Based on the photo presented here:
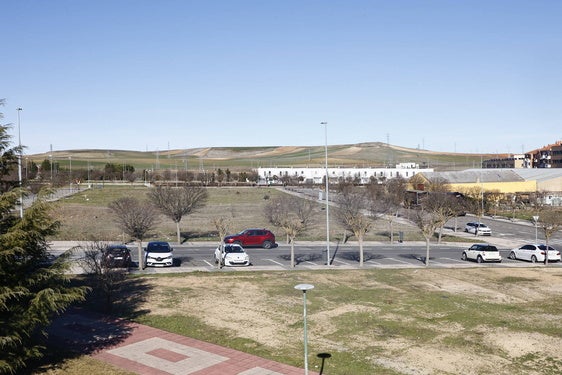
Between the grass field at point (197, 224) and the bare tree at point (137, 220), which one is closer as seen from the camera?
the bare tree at point (137, 220)

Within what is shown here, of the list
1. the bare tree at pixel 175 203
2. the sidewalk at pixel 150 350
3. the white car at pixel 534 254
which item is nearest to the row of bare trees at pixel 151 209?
the bare tree at pixel 175 203

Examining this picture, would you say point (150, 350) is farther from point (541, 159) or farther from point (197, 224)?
point (541, 159)

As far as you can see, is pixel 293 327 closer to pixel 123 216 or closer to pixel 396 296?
pixel 396 296

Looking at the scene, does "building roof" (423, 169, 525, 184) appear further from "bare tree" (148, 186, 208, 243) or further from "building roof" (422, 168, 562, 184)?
"bare tree" (148, 186, 208, 243)

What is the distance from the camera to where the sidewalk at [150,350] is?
15.3 metres

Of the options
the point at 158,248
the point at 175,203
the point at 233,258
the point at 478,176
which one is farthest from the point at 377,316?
the point at 478,176

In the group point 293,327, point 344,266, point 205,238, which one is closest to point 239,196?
point 205,238

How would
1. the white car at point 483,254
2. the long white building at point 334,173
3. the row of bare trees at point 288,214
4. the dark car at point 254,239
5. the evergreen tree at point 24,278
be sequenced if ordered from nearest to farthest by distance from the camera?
the evergreen tree at point 24,278 < the row of bare trees at point 288,214 < the white car at point 483,254 < the dark car at point 254,239 < the long white building at point 334,173

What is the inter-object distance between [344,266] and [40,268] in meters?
20.1

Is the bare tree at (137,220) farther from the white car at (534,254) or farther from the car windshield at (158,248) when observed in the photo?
the white car at (534,254)

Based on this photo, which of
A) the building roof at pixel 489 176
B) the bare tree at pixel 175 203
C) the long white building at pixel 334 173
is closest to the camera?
the bare tree at pixel 175 203

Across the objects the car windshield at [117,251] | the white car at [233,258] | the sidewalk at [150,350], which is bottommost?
the sidewalk at [150,350]

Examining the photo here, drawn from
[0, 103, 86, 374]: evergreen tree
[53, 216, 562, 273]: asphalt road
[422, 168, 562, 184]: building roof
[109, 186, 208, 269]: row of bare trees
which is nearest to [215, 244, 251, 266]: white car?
[53, 216, 562, 273]: asphalt road

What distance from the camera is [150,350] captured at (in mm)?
16891
